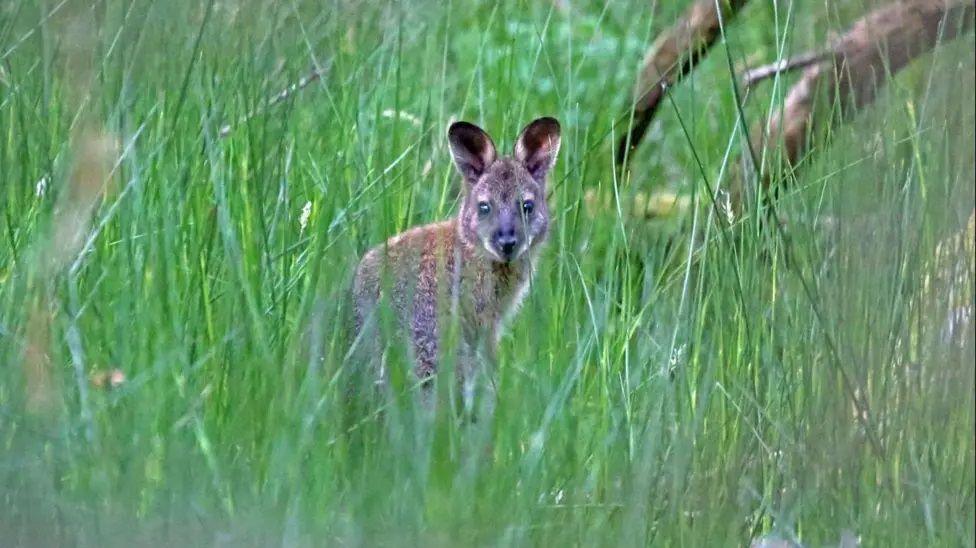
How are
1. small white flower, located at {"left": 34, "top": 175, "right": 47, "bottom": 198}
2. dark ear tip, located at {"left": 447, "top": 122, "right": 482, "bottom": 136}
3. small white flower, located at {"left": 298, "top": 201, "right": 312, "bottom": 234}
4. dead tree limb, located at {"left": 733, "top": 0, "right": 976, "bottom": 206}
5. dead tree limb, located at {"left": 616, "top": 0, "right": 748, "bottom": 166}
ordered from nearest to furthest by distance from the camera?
dead tree limb, located at {"left": 733, "top": 0, "right": 976, "bottom": 206}
small white flower, located at {"left": 34, "top": 175, "right": 47, "bottom": 198}
small white flower, located at {"left": 298, "top": 201, "right": 312, "bottom": 234}
dark ear tip, located at {"left": 447, "top": 122, "right": 482, "bottom": 136}
dead tree limb, located at {"left": 616, "top": 0, "right": 748, "bottom": 166}

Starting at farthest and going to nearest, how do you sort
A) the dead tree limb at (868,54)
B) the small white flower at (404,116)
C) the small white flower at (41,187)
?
the small white flower at (404,116)
the small white flower at (41,187)
the dead tree limb at (868,54)

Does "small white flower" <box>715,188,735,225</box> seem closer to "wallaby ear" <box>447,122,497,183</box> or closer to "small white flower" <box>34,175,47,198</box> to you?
"wallaby ear" <box>447,122,497,183</box>

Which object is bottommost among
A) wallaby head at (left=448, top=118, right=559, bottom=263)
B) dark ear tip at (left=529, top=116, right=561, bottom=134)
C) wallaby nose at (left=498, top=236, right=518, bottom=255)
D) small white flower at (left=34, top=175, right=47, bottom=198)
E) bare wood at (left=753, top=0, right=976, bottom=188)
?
wallaby nose at (left=498, top=236, right=518, bottom=255)

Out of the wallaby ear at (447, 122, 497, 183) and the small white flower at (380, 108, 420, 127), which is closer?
the small white flower at (380, 108, 420, 127)

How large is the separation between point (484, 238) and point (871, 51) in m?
1.49

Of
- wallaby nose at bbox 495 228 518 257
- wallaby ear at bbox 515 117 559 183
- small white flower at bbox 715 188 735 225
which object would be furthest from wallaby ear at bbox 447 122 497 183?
small white flower at bbox 715 188 735 225

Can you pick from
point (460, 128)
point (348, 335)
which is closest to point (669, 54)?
point (460, 128)

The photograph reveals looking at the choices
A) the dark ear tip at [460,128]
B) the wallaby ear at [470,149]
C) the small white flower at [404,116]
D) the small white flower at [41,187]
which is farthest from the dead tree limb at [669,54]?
the small white flower at [41,187]

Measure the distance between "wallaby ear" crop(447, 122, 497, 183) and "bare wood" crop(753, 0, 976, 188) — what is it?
3.52 ft

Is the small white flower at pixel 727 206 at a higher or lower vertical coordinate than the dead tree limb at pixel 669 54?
lower

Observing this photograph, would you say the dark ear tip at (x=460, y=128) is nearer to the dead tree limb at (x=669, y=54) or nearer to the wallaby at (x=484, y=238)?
the wallaby at (x=484, y=238)

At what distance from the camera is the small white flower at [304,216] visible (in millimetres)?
4141

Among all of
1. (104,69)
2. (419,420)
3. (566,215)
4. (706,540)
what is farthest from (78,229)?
(566,215)

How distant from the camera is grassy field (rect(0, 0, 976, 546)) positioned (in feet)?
9.70
